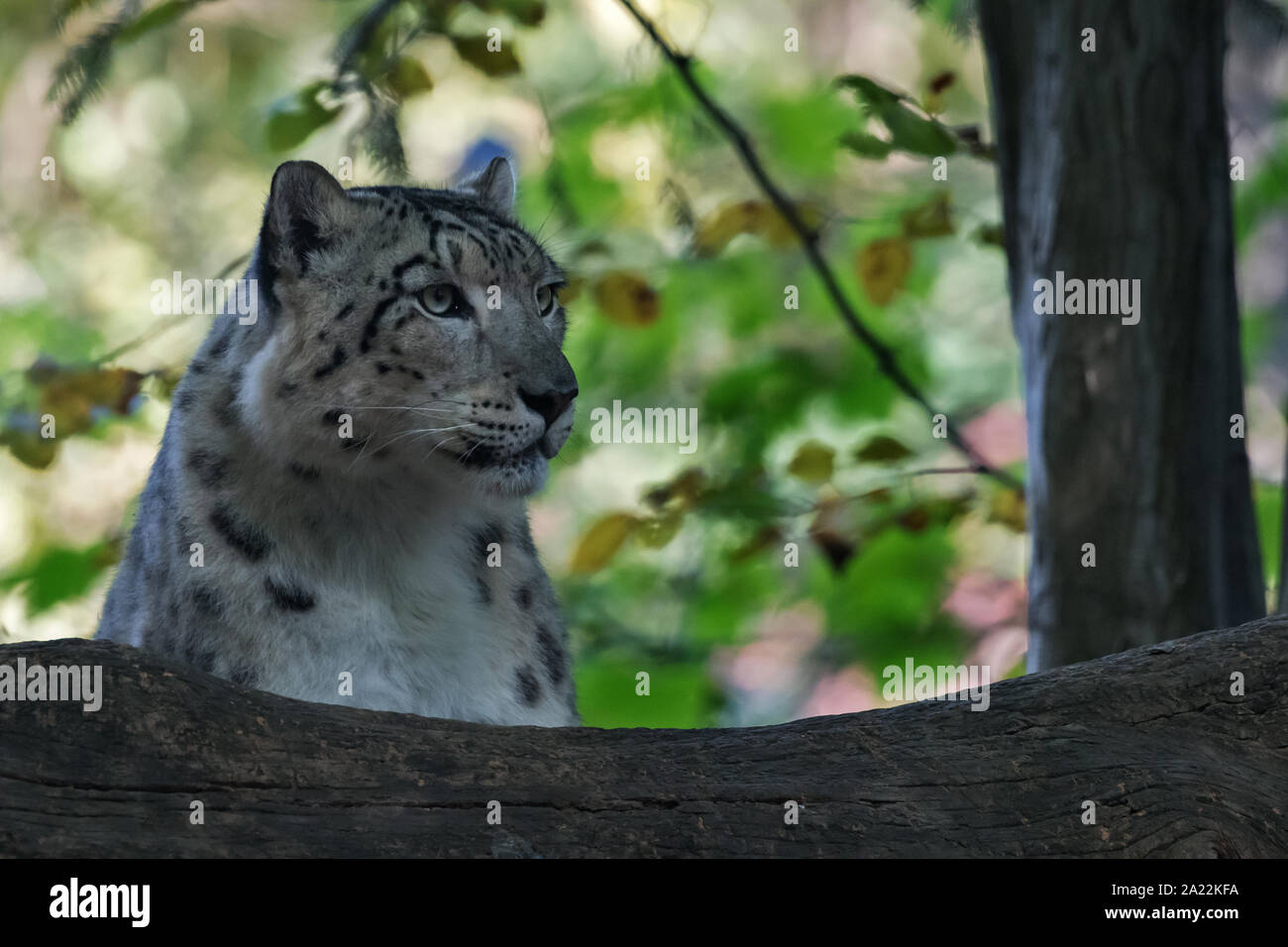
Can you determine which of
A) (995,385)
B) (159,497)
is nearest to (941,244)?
(995,385)

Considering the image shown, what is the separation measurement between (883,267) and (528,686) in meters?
3.15

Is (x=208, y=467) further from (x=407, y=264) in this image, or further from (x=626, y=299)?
(x=626, y=299)

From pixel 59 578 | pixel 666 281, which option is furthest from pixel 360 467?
pixel 666 281

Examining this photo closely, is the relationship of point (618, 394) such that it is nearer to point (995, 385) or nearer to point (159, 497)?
point (159, 497)

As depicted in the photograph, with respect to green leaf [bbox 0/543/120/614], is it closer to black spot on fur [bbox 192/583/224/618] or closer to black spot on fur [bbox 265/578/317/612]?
black spot on fur [bbox 192/583/224/618]

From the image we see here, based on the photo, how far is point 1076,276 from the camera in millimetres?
5871

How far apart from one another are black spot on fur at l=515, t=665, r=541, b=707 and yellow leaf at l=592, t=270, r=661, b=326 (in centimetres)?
→ 275

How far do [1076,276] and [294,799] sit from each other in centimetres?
387

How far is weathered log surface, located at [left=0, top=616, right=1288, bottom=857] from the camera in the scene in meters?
3.33

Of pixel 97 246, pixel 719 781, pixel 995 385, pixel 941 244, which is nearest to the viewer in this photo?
pixel 719 781

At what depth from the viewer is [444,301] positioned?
5.03m

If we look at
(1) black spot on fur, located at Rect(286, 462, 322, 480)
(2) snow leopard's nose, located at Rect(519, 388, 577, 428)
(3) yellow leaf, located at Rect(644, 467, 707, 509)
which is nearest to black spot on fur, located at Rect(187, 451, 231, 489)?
(1) black spot on fur, located at Rect(286, 462, 322, 480)

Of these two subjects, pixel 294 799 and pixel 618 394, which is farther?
pixel 618 394
